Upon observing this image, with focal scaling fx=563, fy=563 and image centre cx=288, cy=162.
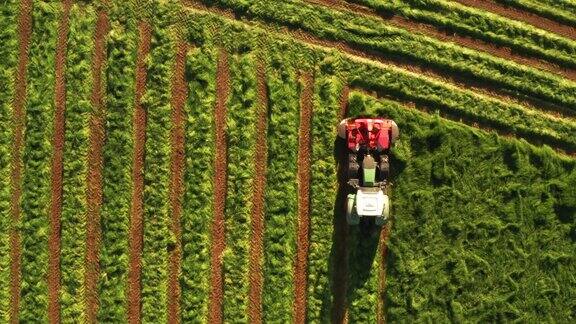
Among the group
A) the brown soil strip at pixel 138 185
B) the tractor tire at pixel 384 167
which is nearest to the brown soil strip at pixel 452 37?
the tractor tire at pixel 384 167

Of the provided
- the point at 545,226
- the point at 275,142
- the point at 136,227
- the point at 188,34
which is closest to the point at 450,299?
the point at 545,226

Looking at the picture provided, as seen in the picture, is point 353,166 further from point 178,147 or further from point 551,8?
point 551,8

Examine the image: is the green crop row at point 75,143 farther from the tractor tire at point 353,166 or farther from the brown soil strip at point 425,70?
the tractor tire at point 353,166

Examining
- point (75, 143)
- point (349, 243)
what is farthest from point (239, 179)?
point (75, 143)

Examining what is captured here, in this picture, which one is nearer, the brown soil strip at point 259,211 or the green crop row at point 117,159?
the green crop row at point 117,159

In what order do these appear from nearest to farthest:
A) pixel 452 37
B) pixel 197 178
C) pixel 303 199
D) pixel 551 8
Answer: pixel 197 178
pixel 303 199
pixel 452 37
pixel 551 8

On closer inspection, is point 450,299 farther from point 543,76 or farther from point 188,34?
point 188,34
